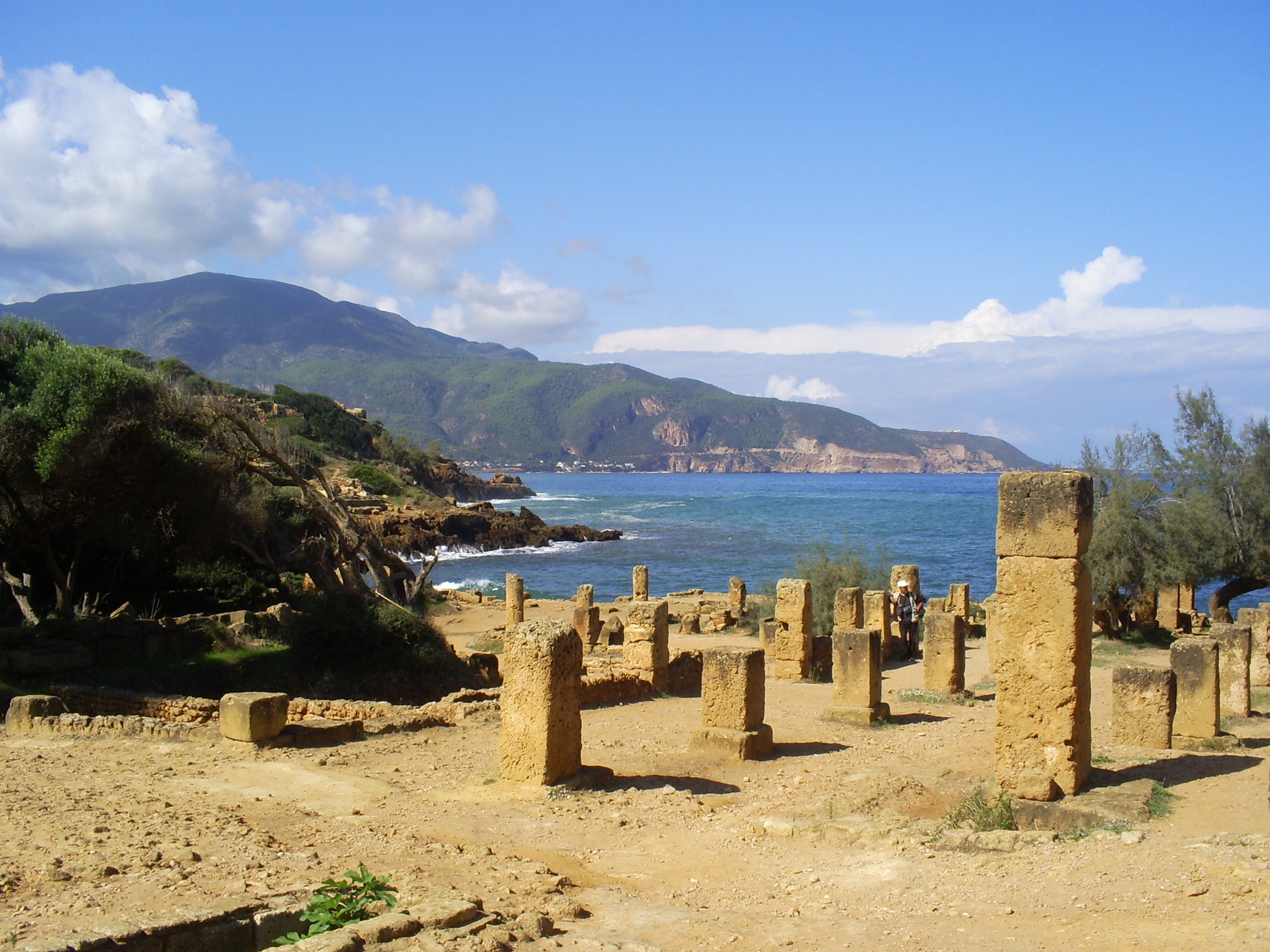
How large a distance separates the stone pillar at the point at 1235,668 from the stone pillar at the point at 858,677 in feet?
14.8

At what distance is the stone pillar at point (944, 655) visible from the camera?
16.2 meters

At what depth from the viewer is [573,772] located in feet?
31.1

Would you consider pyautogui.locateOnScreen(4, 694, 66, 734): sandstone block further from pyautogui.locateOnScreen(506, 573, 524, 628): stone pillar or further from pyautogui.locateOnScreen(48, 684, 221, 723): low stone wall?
pyautogui.locateOnScreen(506, 573, 524, 628): stone pillar

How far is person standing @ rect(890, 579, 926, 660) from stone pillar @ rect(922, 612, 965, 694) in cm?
567

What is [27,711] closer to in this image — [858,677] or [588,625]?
[858,677]

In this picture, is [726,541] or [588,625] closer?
[588,625]

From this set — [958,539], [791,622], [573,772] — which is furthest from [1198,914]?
[958,539]

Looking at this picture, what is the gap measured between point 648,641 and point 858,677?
4054 mm

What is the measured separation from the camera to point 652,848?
7.75m

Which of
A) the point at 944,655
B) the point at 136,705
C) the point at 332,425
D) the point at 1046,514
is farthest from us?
the point at 332,425

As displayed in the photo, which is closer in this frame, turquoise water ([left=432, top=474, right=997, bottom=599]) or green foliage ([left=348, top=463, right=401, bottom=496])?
turquoise water ([left=432, top=474, right=997, bottom=599])

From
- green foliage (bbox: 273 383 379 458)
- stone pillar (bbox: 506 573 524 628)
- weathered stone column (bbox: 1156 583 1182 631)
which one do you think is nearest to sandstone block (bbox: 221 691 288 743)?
A: stone pillar (bbox: 506 573 524 628)

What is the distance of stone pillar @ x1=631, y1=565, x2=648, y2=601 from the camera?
30719 millimetres

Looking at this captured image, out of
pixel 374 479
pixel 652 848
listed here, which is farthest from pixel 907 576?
pixel 374 479
